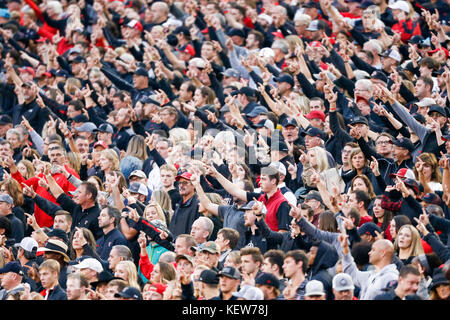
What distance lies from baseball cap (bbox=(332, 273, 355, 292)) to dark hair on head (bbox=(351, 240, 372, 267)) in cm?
90

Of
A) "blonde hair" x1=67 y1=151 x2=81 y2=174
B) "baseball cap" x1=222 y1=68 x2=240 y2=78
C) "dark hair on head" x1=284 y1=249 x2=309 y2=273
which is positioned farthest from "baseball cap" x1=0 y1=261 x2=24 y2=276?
"baseball cap" x1=222 y1=68 x2=240 y2=78

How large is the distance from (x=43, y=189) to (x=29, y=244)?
65.1 inches

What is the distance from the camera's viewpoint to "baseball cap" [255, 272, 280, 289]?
10516 millimetres

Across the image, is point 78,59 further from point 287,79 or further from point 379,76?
point 379,76

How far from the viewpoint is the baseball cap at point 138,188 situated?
13.6 m

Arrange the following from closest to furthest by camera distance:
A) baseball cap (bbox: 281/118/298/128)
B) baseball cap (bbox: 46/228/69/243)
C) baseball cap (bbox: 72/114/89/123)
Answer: baseball cap (bbox: 46/228/69/243) < baseball cap (bbox: 281/118/298/128) < baseball cap (bbox: 72/114/89/123)

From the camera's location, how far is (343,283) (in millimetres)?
10484

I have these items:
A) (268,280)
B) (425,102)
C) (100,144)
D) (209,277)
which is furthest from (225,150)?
(268,280)

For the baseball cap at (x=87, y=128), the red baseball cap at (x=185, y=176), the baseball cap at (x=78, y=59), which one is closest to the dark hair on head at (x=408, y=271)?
the red baseball cap at (x=185, y=176)

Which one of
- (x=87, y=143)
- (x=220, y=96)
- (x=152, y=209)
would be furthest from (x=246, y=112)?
(x=152, y=209)

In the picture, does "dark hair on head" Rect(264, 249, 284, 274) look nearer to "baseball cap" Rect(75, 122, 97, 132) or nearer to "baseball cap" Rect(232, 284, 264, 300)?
"baseball cap" Rect(232, 284, 264, 300)

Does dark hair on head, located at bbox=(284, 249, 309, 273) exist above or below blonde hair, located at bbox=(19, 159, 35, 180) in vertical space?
above

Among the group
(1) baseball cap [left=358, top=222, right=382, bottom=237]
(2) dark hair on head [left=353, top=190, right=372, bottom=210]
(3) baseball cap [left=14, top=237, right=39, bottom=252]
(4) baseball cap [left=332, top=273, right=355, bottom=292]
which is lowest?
(3) baseball cap [left=14, top=237, right=39, bottom=252]
